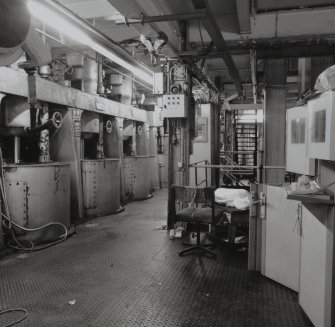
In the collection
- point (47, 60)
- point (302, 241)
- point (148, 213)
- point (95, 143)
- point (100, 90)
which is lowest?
point (148, 213)

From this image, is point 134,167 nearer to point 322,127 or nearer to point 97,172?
point 97,172

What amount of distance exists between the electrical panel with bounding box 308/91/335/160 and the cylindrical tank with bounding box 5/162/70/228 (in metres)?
4.62

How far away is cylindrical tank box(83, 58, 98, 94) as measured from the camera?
838 centimetres

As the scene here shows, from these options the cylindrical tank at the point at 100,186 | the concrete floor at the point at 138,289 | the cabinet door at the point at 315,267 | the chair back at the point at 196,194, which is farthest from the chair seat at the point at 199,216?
the cylindrical tank at the point at 100,186

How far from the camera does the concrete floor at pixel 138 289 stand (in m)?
3.55

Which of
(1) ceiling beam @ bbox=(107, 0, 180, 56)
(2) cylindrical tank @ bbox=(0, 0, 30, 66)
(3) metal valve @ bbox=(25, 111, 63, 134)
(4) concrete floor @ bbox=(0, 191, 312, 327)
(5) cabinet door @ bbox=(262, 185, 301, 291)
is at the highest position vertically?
(1) ceiling beam @ bbox=(107, 0, 180, 56)

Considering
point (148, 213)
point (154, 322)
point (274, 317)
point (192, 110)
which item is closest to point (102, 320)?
point (154, 322)

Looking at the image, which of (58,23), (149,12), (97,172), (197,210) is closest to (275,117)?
(197,210)

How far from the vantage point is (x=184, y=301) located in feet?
12.9

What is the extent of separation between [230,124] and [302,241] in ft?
39.9

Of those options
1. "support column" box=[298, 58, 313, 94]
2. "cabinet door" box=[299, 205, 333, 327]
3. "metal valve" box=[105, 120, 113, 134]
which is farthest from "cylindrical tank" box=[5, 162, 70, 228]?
"support column" box=[298, 58, 313, 94]

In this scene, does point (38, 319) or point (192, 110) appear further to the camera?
point (192, 110)

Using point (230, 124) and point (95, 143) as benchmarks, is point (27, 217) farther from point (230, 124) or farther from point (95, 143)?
point (230, 124)

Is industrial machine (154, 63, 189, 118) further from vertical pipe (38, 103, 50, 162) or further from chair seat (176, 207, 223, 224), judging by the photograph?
vertical pipe (38, 103, 50, 162)
